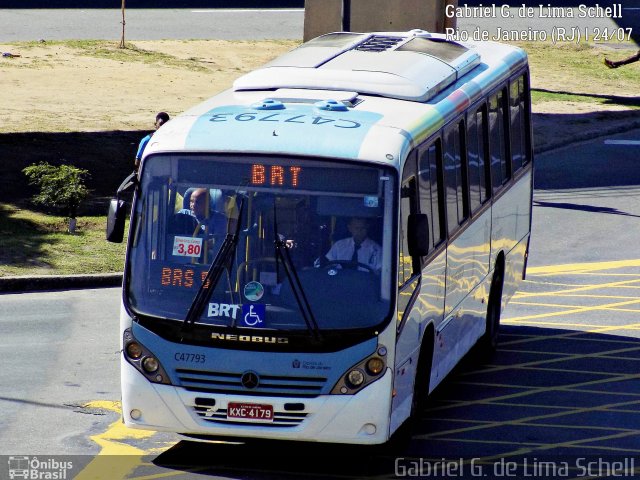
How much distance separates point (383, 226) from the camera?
33.1 ft

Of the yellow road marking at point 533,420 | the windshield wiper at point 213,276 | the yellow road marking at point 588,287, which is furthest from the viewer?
the yellow road marking at point 588,287

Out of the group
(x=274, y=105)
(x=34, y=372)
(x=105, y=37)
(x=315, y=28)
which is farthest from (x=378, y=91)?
(x=105, y=37)

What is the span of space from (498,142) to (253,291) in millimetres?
4961

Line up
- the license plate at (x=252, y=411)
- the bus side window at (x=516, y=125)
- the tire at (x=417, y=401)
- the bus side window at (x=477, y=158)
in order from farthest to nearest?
the bus side window at (x=516, y=125)
the bus side window at (x=477, y=158)
the tire at (x=417, y=401)
the license plate at (x=252, y=411)

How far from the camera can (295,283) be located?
32.8 feet

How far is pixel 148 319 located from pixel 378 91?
294cm

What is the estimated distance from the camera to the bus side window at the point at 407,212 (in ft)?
33.7

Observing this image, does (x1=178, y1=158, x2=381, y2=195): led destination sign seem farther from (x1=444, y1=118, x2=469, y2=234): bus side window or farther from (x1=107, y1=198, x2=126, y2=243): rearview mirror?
(x1=444, y1=118, x2=469, y2=234): bus side window

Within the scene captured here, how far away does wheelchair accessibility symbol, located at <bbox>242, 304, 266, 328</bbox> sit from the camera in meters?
9.94

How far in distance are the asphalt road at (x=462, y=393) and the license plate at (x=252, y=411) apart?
24.4 inches

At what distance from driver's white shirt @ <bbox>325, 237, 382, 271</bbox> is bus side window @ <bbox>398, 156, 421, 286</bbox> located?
0.20 metres

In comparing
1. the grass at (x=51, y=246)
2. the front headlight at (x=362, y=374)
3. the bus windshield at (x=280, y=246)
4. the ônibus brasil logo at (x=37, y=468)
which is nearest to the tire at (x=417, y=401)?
the front headlight at (x=362, y=374)

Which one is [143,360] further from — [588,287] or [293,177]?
[588,287]

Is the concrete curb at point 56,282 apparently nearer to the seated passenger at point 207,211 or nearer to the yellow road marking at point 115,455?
the yellow road marking at point 115,455
